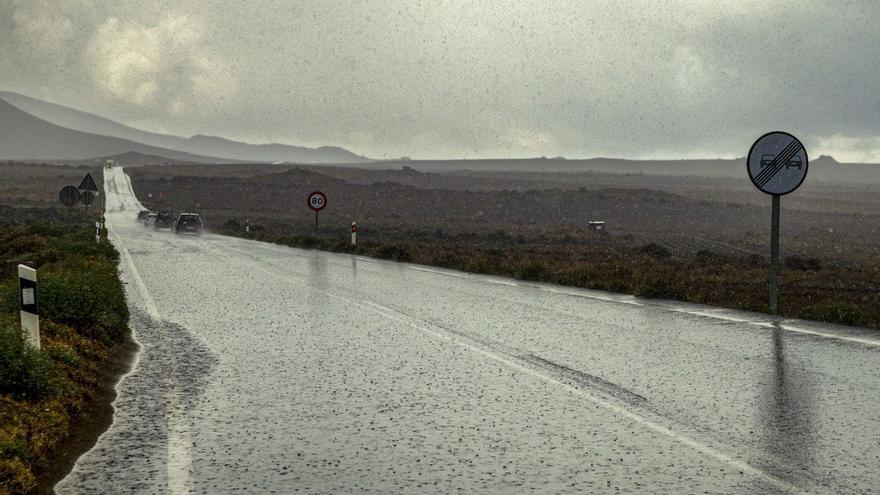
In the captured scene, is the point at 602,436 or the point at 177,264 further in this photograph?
the point at 177,264

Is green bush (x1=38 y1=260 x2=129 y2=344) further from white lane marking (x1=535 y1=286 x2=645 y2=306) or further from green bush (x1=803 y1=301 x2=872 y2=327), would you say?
green bush (x1=803 y1=301 x2=872 y2=327)

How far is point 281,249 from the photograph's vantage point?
31719 mm

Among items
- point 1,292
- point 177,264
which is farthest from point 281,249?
point 1,292

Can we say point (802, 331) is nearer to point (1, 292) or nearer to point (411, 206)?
point (1, 292)

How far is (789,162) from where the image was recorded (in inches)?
538

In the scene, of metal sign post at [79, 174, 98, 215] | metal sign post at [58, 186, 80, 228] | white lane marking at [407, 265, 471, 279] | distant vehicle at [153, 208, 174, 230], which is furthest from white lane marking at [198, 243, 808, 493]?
distant vehicle at [153, 208, 174, 230]

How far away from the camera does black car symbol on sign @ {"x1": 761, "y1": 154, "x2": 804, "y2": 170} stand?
13.6 metres

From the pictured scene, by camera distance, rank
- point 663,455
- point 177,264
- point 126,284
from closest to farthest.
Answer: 1. point 663,455
2. point 126,284
3. point 177,264

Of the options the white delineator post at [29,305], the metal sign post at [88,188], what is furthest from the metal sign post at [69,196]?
the white delineator post at [29,305]

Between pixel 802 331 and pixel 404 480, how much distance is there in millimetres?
7865

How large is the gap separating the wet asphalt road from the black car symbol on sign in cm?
237

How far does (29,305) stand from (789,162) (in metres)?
10.8

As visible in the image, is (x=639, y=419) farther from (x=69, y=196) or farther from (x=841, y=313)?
(x=69, y=196)

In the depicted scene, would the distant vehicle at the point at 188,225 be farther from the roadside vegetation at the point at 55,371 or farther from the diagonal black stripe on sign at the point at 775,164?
the diagonal black stripe on sign at the point at 775,164
